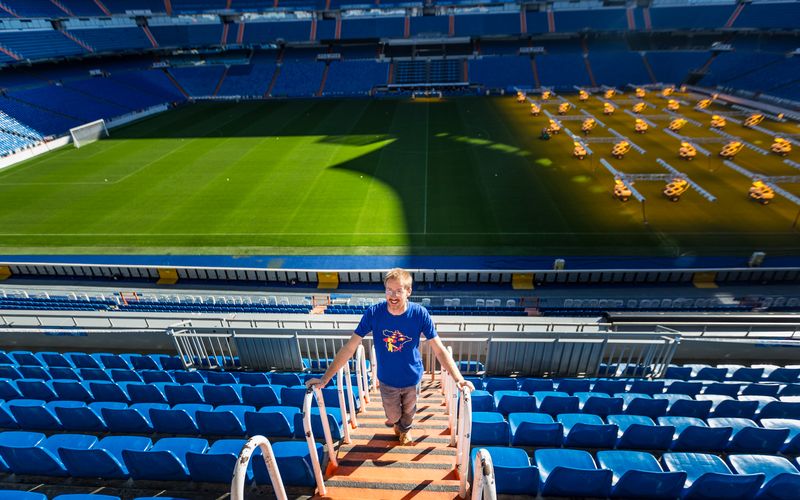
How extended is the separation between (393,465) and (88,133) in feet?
139

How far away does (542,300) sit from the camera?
1434 centimetres

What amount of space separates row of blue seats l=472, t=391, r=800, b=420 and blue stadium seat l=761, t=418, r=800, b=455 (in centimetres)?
21

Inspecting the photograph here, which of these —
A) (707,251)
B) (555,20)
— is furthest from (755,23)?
(707,251)

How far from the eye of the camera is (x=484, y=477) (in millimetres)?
2584

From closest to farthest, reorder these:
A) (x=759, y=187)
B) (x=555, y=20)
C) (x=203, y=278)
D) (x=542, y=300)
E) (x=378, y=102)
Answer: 1. (x=542, y=300)
2. (x=203, y=278)
3. (x=759, y=187)
4. (x=378, y=102)
5. (x=555, y=20)

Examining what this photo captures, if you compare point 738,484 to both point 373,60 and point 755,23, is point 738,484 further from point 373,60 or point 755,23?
point 755,23

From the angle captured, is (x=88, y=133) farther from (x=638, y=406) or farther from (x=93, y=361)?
(x=638, y=406)

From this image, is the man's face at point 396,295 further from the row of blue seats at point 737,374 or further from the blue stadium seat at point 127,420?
the row of blue seats at point 737,374

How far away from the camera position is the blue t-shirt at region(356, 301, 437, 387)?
11.9 feet

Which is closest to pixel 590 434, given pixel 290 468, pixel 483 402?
pixel 483 402

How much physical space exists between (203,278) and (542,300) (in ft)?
44.9

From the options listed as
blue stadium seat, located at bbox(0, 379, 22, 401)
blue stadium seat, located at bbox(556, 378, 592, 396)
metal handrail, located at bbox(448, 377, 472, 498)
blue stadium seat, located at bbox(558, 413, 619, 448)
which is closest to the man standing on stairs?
metal handrail, located at bbox(448, 377, 472, 498)

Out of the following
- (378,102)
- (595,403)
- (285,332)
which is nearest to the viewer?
(595,403)

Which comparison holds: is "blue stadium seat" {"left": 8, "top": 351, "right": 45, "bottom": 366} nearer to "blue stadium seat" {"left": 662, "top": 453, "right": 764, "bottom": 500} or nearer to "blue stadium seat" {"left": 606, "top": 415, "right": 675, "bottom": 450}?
"blue stadium seat" {"left": 606, "top": 415, "right": 675, "bottom": 450}
